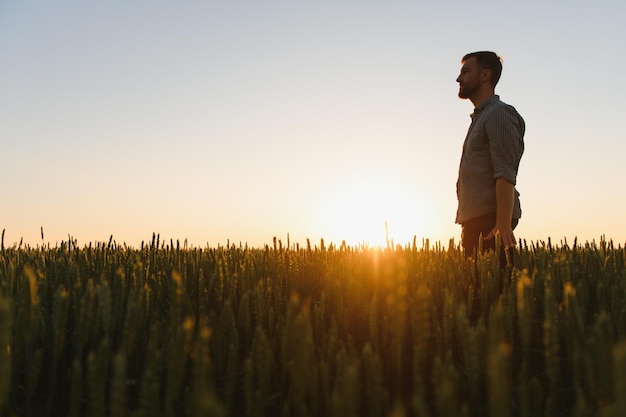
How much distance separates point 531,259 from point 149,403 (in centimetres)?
231

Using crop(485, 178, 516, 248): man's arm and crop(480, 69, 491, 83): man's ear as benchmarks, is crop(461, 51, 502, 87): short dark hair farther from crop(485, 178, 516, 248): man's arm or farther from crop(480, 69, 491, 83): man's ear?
crop(485, 178, 516, 248): man's arm

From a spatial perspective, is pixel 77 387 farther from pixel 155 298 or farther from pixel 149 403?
pixel 155 298

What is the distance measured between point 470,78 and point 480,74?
0.09 meters

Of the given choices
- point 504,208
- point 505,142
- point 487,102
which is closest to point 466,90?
point 487,102

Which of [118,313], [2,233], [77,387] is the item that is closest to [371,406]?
[77,387]

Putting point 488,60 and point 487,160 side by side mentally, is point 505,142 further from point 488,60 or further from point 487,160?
point 488,60

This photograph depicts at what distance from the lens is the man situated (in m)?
3.80

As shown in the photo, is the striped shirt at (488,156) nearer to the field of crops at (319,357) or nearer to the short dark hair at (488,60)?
the short dark hair at (488,60)

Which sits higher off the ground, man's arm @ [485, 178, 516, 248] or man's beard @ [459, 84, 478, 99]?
man's beard @ [459, 84, 478, 99]

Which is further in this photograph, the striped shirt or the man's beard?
the man's beard

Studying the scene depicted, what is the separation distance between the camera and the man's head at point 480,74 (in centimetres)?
452

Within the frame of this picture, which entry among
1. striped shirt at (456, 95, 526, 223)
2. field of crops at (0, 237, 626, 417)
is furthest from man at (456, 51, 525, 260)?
field of crops at (0, 237, 626, 417)

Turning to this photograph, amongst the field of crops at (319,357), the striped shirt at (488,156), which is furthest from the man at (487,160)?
the field of crops at (319,357)

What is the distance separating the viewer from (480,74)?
4.52 meters
